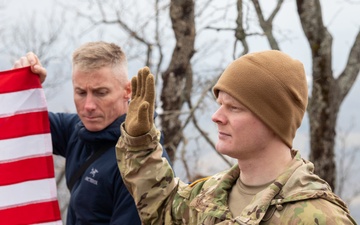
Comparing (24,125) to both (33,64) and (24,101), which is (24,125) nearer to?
(24,101)

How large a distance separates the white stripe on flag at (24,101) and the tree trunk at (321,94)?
226 inches

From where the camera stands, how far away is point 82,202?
12.9ft

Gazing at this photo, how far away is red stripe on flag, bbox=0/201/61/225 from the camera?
176 inches

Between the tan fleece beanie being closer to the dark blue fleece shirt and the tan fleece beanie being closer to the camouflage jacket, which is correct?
the camouflage jacket

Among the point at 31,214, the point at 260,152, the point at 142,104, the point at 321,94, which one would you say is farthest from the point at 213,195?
the point at 321,94

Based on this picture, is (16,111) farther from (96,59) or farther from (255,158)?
(255,158)

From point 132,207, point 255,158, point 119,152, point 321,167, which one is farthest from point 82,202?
point 321,167

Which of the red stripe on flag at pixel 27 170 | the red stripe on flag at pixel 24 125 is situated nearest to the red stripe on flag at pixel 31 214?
the red stripe on flag at pixel 27 170

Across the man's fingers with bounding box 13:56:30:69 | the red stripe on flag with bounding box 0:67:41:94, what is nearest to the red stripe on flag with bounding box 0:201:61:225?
the red stripe on flag with bounding box 0:67:41:94

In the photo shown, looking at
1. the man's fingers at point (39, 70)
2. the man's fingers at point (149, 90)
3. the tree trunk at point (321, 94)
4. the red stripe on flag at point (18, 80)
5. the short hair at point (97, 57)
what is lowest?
the tree trunk at point (321, 94)

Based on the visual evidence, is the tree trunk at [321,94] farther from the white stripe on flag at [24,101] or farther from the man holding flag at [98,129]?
the man holding flag at [98,129]

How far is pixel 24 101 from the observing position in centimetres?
459

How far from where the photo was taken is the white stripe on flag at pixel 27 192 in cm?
450

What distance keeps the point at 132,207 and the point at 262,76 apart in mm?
1254
